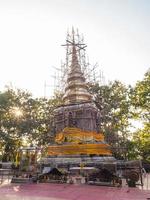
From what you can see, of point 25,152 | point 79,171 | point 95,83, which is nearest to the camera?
point 79,171

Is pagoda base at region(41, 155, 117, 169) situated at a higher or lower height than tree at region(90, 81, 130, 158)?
lower

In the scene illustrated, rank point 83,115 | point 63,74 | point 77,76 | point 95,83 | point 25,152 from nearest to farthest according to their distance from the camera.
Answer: point 25,152
point 83,115
point 77,76
point 63,74
point 95,83

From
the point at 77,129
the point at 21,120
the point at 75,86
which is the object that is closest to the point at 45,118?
the point at 21,120

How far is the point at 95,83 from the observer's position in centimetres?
3384

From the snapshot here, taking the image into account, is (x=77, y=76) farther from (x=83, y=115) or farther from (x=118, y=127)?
(x=118, y=127)

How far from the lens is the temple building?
726 inches

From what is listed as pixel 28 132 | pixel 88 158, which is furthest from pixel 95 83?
pixel 88 158

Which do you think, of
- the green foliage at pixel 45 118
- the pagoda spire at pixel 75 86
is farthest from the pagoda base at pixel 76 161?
the green foliage at pixel 45 118

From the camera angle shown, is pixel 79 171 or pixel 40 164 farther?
pixel 40 164

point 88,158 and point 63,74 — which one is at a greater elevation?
point 63,74

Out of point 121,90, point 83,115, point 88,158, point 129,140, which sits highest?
point 121,90

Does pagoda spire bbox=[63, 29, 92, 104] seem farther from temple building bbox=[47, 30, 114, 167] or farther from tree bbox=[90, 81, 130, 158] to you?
tree bbox=[90, 81, 130, 158]

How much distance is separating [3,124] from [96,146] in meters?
18.7

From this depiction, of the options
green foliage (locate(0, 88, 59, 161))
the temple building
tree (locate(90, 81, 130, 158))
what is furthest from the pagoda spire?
green foliage (locate(0, 88, 59, 161))
